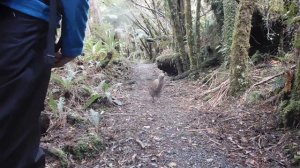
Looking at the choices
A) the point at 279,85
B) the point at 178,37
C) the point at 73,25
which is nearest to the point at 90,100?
the point at 279,85

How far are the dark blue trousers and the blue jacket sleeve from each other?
0.12m

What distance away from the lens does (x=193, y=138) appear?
4.20 metres

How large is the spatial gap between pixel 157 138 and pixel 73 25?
2.74m

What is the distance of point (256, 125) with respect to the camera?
4258 millimetres

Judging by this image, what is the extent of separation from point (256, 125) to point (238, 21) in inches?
86.5

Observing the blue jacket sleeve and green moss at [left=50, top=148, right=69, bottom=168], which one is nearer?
the blue jacket sleeve

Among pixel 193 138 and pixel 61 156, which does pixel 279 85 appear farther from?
pixel 61 156

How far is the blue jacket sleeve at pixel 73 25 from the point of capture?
173 centimetres

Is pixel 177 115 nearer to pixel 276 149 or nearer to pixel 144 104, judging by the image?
pixel 144 104

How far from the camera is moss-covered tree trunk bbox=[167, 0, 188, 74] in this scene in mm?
10047

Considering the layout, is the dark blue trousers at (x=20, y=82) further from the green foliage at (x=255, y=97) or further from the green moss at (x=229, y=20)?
the green moss at (x=229, y=20)

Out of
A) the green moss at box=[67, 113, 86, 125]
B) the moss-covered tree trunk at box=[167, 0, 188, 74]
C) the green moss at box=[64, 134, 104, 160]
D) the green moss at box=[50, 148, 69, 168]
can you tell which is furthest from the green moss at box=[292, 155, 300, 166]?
the moss-covered tree trunk at box=[167, 0, 188, 74]

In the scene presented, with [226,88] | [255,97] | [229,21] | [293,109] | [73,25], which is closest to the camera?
[73,25]

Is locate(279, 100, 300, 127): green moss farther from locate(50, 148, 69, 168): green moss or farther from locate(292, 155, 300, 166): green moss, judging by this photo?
locate(50, 148, 69, 168): green moss
